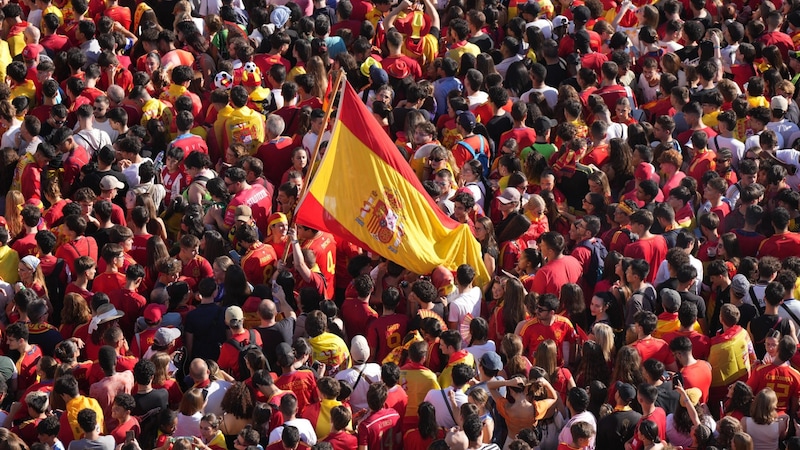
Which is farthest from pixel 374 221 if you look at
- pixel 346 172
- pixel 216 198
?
pixel 216 198

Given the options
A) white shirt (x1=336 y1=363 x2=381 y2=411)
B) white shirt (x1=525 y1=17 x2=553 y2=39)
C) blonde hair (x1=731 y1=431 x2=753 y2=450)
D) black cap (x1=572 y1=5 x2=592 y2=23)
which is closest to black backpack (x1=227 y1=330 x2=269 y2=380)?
white shirt (x1=336 y1=363 x2=381 y2=411)

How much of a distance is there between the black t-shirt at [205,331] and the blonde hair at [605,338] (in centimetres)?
333

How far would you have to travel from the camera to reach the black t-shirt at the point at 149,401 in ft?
49.2

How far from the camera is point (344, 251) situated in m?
17.6

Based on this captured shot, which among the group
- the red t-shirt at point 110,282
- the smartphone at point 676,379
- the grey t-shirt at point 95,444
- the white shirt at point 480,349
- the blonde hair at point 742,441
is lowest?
the red t-shirt at point 110,282

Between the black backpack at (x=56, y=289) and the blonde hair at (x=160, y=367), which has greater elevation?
the blonde hair at (x=160, y=367)

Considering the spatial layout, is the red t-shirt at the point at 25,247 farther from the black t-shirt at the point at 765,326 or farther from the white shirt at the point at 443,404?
the black t-shirt at the point at 765,326

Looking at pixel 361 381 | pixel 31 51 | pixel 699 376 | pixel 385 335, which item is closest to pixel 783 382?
pixel 699 376

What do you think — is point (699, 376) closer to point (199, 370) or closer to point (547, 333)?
point (547, 333)

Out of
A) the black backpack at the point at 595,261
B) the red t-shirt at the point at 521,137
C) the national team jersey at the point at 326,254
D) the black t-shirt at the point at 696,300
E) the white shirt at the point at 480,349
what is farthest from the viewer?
the red t-shirt at the point at 521,137

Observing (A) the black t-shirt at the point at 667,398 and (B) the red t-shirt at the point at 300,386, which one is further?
(B) the red t-shirt at the point at 300,386

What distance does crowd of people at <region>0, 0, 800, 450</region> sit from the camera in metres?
15.0

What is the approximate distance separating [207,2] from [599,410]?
9188 millimetres

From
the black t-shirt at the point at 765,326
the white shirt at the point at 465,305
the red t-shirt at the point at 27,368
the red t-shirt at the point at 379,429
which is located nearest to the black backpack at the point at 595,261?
the white shirt at the point at 465,305
